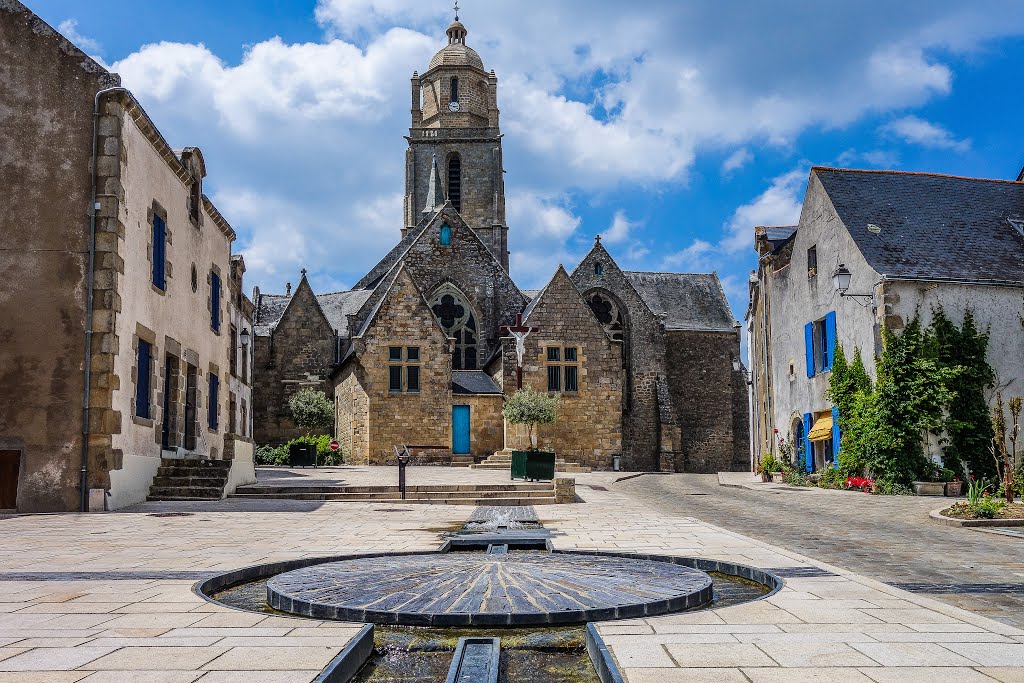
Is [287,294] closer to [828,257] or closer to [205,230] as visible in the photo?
[205,230]

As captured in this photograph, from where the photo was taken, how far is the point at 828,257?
22031mm

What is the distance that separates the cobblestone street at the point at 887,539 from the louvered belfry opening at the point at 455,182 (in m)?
35.1

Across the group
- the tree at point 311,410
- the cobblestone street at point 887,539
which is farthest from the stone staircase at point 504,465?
the cobblestone street at point 887,539

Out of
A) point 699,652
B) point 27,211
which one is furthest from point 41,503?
point 699,652

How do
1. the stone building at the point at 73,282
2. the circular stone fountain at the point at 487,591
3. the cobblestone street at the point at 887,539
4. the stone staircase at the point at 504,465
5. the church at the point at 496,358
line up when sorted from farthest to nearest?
1. the church at the point at 496,358
2. the stone staircase at the point at 504,465
3. the stone building at the point at 73,282
4. the cobblestone street at the point at 887,539
5. the circular stone fountain at the point at 487,591

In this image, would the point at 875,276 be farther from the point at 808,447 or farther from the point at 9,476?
the point at 9,476

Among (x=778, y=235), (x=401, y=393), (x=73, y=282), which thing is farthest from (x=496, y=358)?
(x=73, y=282)

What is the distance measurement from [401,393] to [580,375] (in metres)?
6.52

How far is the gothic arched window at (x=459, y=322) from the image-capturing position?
117 ft

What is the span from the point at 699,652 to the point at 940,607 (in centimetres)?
181

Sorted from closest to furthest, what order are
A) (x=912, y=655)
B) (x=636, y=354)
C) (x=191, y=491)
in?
(x=912, y=655) < (x=191, y=491) < (x=636, y=354)

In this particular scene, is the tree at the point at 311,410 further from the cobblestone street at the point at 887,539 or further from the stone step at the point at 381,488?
the cobblestone street at the point at 887,539

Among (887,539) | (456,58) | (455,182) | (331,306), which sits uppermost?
(456,58)

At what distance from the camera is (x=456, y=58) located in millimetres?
52875
